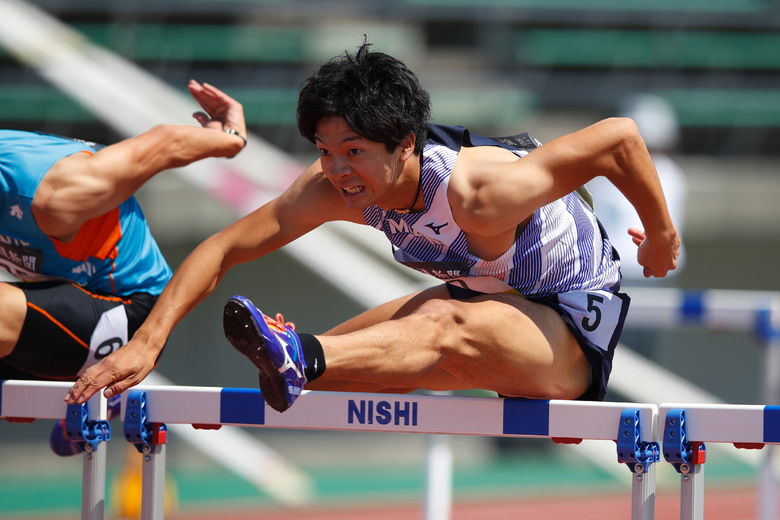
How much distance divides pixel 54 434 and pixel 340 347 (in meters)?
1.48

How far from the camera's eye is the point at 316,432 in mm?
8555

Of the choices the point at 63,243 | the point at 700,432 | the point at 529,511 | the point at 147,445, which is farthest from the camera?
the point at 529,511

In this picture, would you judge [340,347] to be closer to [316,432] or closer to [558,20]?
[316,432]

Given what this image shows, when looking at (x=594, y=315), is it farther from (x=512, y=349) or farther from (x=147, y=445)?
(x=147, y=445)

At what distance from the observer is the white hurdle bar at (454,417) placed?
7.83 feet

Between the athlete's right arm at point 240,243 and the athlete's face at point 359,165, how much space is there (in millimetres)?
211

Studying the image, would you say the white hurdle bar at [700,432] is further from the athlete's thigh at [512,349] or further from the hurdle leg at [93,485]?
the hurdle leg at [93,485]

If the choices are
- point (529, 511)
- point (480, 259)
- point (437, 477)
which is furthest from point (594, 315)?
point (529, 511)

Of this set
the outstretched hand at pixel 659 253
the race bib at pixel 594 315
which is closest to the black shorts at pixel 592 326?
the race bib at pixel 594 315

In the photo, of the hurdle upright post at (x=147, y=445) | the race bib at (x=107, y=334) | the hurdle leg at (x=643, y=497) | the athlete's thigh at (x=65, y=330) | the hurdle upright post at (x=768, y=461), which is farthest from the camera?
the hurdle upright post at (x=768, y=461)

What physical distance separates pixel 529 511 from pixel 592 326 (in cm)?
418

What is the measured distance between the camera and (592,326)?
268cm

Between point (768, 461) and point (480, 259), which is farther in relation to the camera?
point (768, 461)

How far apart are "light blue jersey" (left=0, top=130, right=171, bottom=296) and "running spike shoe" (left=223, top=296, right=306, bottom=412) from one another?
91 centimetres
